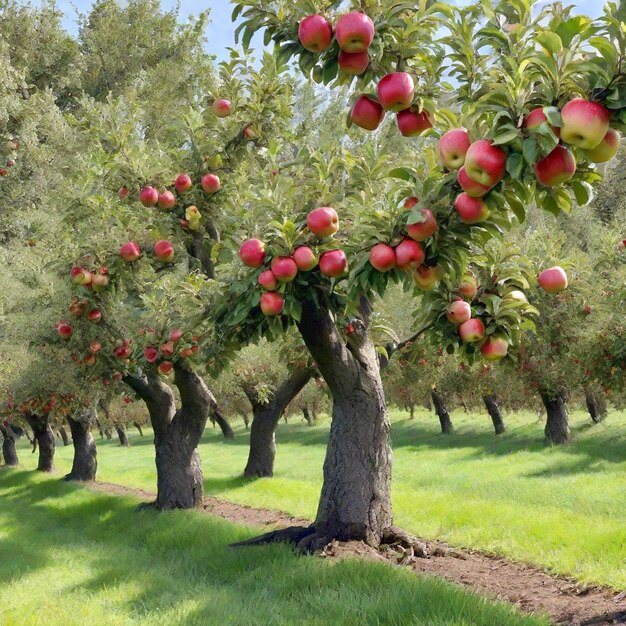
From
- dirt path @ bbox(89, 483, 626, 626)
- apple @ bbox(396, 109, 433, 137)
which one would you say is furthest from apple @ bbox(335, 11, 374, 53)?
dirt path @ bbox(89, 483, 626, 626)

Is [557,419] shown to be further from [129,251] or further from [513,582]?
[129,251]

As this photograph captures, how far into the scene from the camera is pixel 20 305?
18.5 metres

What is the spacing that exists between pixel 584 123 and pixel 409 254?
1.71m

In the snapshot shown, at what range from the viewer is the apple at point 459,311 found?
5.94 metres

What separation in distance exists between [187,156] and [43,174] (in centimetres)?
1231

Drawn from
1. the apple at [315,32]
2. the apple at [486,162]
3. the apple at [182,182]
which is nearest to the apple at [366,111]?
the apple at [315,32]

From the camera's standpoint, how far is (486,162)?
3.52m

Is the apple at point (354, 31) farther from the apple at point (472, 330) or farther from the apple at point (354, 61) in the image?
the apple at point (472, 330)

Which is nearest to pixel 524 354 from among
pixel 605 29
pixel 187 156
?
pixel 187 156

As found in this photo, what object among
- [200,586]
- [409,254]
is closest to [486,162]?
[409,254]

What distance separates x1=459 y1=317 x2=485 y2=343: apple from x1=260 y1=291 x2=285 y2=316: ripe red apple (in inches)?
67.1

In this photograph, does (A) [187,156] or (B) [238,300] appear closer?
(B) [238,300]

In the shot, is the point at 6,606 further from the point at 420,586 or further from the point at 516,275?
the point at 516,275

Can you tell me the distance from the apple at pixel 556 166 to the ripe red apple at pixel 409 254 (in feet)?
4.26
